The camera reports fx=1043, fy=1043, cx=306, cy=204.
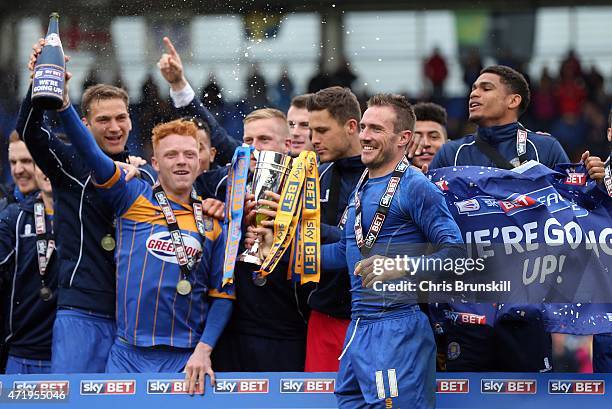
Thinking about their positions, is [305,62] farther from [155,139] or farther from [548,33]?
[155,139]

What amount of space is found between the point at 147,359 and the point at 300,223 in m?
→ 1.00

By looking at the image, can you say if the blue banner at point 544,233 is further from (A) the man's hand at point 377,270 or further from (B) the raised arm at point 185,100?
(B) the raised arm at point 185,100

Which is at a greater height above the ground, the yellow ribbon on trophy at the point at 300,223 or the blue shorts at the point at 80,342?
the yellow ribbon on trophy at the point at 300,223

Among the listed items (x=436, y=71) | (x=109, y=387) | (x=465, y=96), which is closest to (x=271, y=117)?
(x=109, y=387)

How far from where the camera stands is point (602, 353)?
5246 mm

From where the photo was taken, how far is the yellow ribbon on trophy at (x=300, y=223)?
491 centimetres

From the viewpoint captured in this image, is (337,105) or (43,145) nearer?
(43,145)

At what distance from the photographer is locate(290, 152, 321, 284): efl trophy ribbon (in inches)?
194

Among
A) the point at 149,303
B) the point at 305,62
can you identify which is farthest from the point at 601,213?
the point at 305,62

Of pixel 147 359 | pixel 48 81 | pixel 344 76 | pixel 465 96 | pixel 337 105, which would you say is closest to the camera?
pixel 48 81

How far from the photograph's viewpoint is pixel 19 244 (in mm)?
5777

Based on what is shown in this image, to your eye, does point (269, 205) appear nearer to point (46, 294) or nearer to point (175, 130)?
point (175, 130)

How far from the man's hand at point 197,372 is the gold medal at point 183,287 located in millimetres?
305
